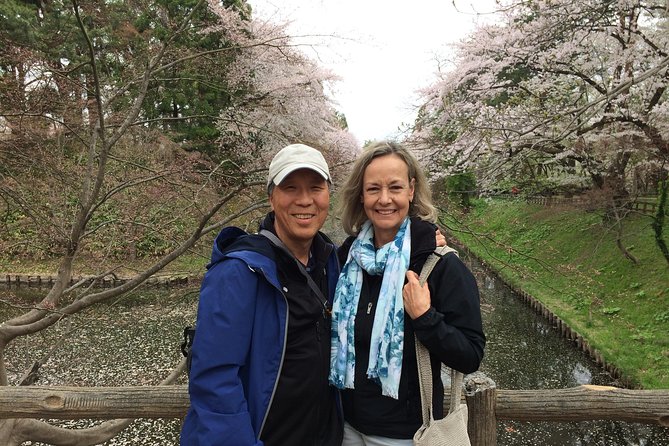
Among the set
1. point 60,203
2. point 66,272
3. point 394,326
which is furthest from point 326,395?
point 60,203

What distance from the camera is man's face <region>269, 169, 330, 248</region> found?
1.33 metres

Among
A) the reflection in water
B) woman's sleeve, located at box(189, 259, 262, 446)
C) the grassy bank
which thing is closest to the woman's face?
woman's sleeve, located at box(189, 259, 262, 446)

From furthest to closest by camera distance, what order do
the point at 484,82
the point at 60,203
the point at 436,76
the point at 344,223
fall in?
the point at 436,76 → the point at 484,82 → the point at 60,203 → the point at 344,223

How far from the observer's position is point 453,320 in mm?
1264

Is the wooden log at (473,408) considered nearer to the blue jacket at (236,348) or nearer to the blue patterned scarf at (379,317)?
the blue patterned scarf at (379,317)

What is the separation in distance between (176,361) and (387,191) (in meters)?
8.17

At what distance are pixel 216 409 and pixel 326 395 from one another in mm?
407

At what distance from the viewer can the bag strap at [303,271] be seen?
1285mm

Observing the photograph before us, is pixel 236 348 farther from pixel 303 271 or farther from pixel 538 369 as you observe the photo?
pixel 538 369

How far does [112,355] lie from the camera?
8727 mm

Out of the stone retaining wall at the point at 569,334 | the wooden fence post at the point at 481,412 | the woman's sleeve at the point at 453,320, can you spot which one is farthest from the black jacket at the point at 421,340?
the stone retaining wall at the point at 569,334

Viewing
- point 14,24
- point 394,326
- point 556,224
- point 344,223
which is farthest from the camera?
point 556,224

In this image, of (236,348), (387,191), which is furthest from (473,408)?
Result: (236,348)

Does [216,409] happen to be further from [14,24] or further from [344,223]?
[14,24]
